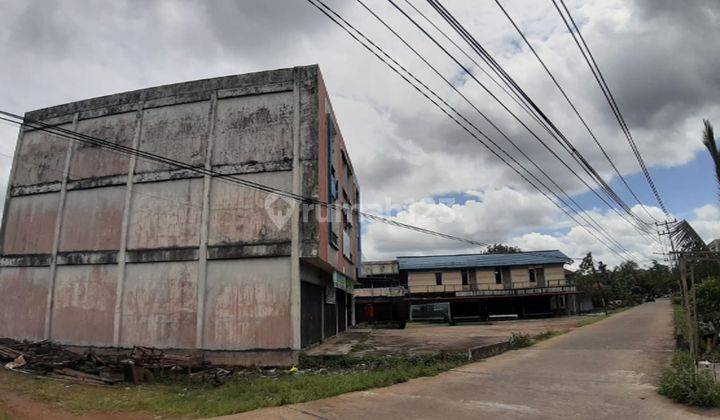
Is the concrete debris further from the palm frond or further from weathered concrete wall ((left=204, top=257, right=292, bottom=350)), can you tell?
the palm frond

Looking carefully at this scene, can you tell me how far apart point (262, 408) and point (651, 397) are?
7478 millimetres

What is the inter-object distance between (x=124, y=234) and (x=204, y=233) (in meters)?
3.73

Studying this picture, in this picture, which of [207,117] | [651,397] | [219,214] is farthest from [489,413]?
[207,117]

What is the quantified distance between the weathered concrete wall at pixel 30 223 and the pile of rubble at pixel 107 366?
5.36 m

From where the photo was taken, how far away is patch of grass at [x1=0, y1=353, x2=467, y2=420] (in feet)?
31.6

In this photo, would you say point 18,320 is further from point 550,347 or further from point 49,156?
point 550,347

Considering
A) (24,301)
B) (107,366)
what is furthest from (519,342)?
(24,301)


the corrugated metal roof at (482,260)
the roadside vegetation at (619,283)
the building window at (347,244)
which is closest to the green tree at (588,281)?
the roadside vegetation at (619,283)

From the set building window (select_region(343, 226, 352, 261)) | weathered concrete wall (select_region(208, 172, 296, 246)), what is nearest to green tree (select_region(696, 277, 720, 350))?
weathered concrete wall (select_region(208, 172, 296, 246))

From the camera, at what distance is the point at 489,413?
8016mm

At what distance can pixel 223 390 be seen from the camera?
11258mm

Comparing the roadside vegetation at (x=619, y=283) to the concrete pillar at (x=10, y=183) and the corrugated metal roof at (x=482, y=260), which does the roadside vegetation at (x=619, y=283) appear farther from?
the concrete pillar at (x=10, y=183)

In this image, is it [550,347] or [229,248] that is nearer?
[229,248]

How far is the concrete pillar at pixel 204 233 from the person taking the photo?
1658 cm
